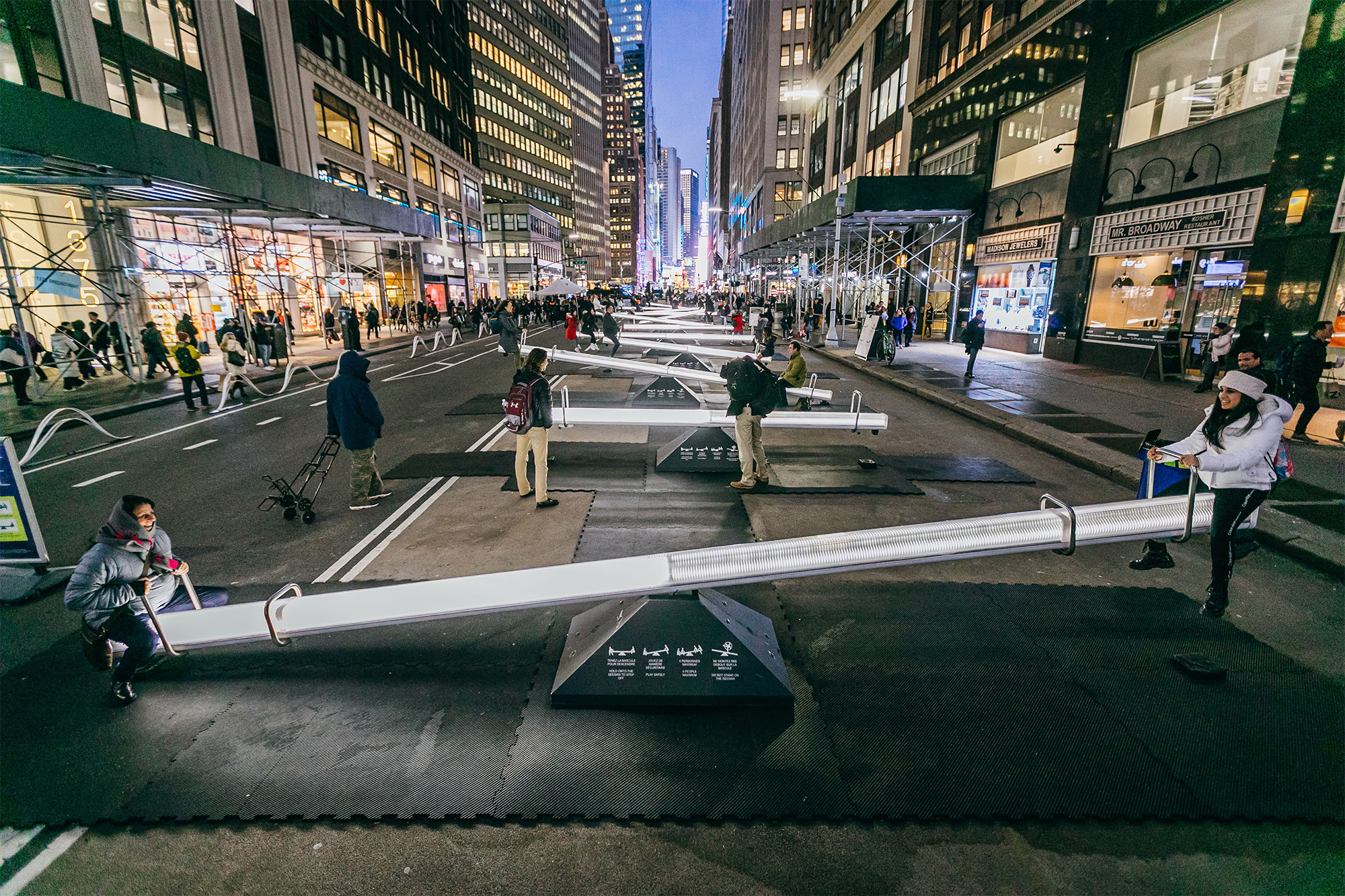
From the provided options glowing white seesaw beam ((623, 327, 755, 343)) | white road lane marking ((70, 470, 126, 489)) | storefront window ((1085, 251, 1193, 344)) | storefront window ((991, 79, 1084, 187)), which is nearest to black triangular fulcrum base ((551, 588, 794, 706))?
white road lane marking ((70, 470, 126, 489))

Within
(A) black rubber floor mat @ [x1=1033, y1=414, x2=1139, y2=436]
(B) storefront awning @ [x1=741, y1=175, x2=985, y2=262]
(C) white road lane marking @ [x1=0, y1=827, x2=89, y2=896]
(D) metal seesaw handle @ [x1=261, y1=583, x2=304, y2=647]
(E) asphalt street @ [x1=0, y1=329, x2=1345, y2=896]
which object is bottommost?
(C) white road lane marking @ [x1=0, y1=827, x2=89, y2=896]

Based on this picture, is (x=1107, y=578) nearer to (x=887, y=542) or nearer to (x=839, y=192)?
(x=887, y=542)

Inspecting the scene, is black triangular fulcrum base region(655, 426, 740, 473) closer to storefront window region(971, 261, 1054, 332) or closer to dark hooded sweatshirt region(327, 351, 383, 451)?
dark hooded sweatshirt region(327, 351, 383, 451)

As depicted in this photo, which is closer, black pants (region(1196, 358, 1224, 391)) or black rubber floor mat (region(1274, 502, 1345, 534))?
black rubber floor mat (region(1274, 502, 1345, 534))

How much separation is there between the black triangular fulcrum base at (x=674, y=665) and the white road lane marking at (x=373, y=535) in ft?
10.6

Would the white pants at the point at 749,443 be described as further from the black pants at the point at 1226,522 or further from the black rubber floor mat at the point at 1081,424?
the black rubber floor mat at the point at 1081,424

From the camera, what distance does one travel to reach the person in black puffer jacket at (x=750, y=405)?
8.02 metres

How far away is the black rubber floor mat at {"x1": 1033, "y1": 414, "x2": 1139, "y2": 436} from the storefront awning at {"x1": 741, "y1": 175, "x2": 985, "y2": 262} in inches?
580

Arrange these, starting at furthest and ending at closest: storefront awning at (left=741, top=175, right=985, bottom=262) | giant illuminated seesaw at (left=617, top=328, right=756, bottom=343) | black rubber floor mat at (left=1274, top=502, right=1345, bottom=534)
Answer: giant illuminated seesaw at (left=617, top=328, right=756, bottom=343) < storefront awning at (left=741, top=175, right=985, bottom=262) < black rubber floor mat at (left=1274, top=502, right=1345, bottom=534)

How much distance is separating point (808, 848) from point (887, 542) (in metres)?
1.64

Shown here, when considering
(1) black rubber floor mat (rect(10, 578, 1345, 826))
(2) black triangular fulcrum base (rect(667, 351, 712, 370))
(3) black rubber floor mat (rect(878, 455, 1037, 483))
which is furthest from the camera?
(2) black triangular fulcrum base (rect(667, 351, 712, 370))

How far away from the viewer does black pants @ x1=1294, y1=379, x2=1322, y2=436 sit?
988 centimetres

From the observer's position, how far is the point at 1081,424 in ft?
37.4

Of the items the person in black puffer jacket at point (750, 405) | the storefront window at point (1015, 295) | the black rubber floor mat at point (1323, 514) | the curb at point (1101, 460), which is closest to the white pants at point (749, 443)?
the person in black puffer jacket at point (750, 405)
